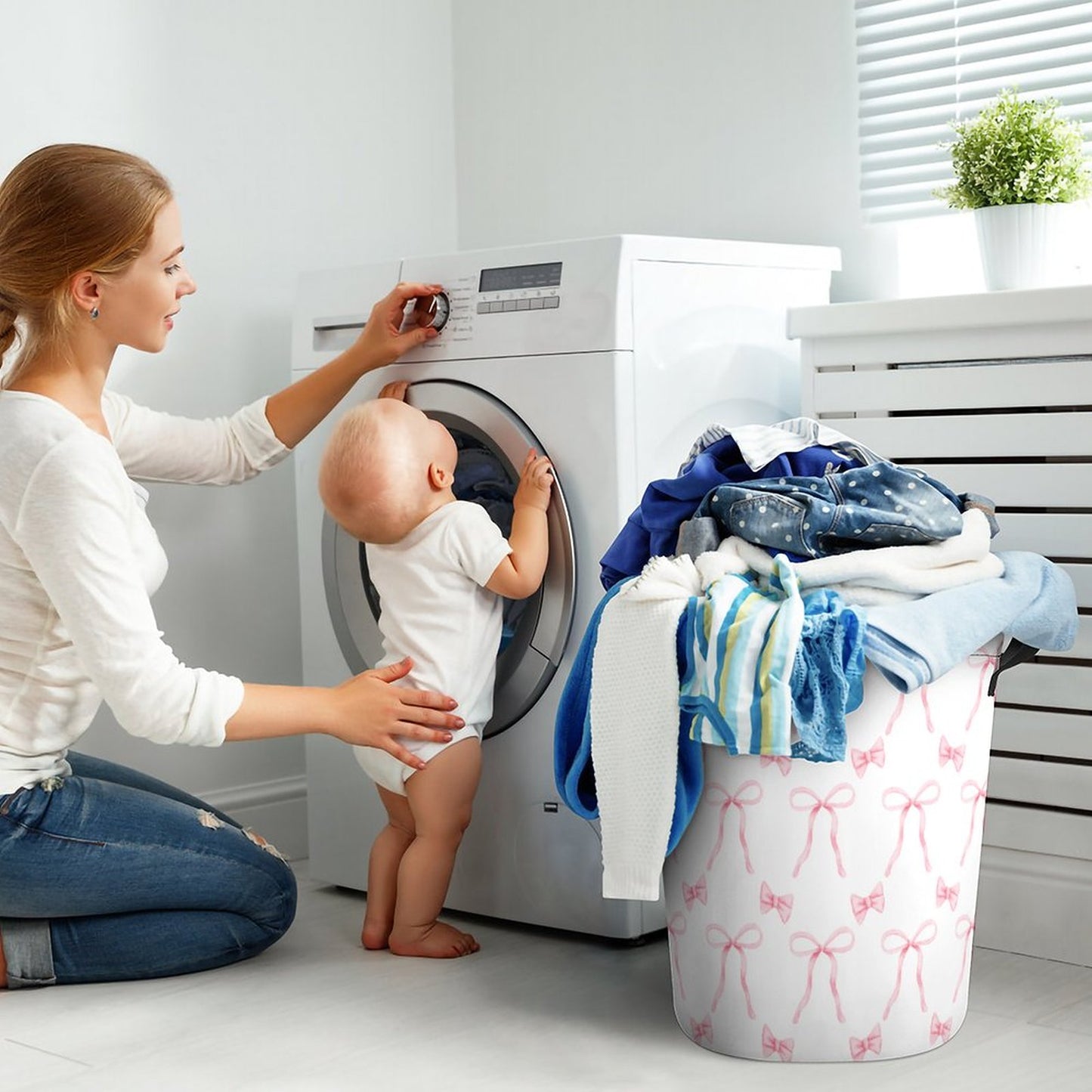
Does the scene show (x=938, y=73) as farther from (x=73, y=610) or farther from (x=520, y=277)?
(x=73, y=610)

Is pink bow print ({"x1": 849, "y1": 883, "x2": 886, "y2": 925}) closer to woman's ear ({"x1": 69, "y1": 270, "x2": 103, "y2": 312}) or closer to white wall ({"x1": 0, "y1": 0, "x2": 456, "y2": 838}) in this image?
woman's ear ({"x1": 69, "y1": 270, "x2": 103, "y2": 312})

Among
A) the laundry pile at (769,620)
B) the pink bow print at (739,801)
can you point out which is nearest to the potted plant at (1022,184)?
the laundry pile at (769,620)

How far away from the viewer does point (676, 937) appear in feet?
5.32

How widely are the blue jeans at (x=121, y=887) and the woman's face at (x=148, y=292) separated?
22.6 inches

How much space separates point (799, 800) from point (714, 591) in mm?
228

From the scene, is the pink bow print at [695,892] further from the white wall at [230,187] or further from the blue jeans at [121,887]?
the white wall at [230,187]

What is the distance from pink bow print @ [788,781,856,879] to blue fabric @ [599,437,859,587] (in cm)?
31

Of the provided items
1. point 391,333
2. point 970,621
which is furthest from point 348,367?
point 970,621

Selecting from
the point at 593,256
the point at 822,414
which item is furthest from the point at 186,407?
the point at 822,414

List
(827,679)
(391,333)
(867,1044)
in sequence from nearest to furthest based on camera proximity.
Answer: (827,679) < (867,1044) < (391,333)

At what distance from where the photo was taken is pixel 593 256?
6.39 ft

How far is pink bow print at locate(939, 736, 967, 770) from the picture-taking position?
153 centimetres

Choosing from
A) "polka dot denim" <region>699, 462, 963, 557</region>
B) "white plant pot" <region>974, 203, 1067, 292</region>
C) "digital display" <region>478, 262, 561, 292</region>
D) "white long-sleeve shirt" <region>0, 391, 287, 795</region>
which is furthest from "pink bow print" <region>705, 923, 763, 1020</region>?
"white plant pot" <region>974, 203, 1067, 292</region>

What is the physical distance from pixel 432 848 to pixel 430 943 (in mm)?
128
